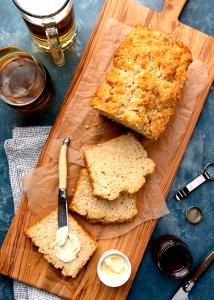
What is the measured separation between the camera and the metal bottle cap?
3646mm

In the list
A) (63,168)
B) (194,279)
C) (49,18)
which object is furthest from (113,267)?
(49,18)

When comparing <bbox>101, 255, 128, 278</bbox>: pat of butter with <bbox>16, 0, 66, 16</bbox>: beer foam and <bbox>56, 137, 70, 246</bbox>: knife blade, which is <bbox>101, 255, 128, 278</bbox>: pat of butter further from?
<bbox>16, 0, 66, 16</bbox>: beer foam

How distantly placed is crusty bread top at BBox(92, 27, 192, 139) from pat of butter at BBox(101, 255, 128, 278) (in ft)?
2.98

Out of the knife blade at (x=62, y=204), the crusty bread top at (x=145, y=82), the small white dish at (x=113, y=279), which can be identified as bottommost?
the small white dish at (x=113, y=279)

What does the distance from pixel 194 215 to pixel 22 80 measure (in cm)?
165

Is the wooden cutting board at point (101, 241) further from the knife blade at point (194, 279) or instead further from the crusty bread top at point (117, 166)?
the knife blade at point (194, 279)

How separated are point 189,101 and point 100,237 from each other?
118cm

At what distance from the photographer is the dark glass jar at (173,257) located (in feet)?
11.2

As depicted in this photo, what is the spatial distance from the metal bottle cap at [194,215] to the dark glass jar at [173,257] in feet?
0.73

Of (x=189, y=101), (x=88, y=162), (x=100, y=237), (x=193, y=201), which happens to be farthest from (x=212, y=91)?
(x=100, y=237)

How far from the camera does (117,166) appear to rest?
11.1 ft

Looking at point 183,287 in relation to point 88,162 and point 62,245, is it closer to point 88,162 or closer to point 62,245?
point 62,245

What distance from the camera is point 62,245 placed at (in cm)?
333

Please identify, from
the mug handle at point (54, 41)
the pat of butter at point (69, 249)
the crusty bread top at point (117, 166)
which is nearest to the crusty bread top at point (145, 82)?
the crusty bread top at point (117, 166)
